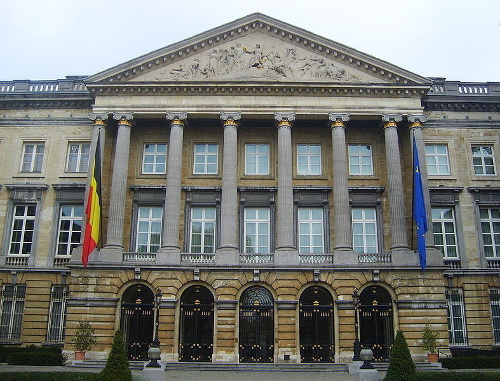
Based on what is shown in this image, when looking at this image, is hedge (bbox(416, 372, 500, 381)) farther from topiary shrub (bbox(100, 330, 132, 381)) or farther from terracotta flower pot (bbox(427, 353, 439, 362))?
topiary shrub (bbox(100, 330, 132, 381))

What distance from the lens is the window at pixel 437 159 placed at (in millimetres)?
35656

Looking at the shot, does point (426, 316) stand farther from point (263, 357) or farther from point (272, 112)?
point (272, 112)

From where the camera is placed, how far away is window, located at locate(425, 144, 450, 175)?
35656 millimetres

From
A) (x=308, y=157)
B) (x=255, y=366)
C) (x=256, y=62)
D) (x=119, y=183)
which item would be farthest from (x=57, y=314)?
(x=256, y=62)

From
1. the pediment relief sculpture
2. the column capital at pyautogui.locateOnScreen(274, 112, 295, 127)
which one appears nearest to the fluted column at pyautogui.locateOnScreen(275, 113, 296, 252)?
the column capital at pyautogui.locateOnScreen(274, 112, 295, 127)

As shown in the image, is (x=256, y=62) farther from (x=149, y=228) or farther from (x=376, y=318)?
(x=376, y=318)

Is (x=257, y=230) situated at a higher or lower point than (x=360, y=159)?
lower

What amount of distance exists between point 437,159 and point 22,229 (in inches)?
1079

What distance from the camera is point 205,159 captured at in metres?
35.8

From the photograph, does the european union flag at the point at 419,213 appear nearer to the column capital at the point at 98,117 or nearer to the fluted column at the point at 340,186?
the fluted column at the point at 340,186

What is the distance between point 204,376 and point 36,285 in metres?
13.7

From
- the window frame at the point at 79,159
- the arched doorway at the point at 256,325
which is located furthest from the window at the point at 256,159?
the window frame at the point at 79,159

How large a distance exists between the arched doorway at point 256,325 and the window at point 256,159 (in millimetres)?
7979

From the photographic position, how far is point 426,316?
3025 cm
